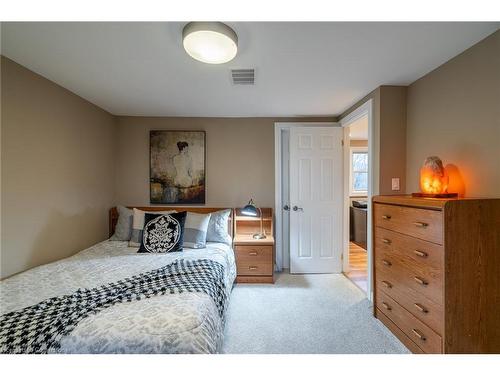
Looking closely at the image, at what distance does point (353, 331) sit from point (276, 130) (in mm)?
2464

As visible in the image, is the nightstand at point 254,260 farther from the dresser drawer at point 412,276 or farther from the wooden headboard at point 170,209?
the dresser drawer at point 412,276

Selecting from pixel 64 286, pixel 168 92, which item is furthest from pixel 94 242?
pixel 168 92

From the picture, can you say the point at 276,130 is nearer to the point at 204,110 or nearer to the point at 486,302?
the point at 204,110

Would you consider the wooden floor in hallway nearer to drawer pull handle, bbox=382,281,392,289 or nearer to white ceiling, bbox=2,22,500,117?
drawer pull handle, bbox=382,281,392,289

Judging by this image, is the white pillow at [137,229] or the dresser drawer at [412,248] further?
the white pillow at [137,229]

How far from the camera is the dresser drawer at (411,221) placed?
137cm

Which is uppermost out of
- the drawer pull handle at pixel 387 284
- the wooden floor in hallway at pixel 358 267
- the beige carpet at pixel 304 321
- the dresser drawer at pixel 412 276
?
the dresser drawer at pixel 412 276

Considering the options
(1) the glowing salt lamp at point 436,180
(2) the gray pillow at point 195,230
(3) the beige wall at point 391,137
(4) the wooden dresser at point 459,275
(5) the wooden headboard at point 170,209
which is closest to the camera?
(4) the wooden dresser at point 459,275

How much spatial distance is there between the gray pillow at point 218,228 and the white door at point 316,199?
931mm

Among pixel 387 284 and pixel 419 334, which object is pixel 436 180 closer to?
pixel 387 284

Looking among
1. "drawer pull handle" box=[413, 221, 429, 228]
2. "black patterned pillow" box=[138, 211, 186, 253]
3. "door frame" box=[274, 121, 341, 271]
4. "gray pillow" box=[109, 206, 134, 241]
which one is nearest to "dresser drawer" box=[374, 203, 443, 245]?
"drawer pull handle" box=[413, 221, 429, 228]

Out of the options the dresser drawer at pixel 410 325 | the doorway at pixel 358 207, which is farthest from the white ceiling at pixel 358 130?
the dresser drawer at pixel 410 325

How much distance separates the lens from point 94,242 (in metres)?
2.79
